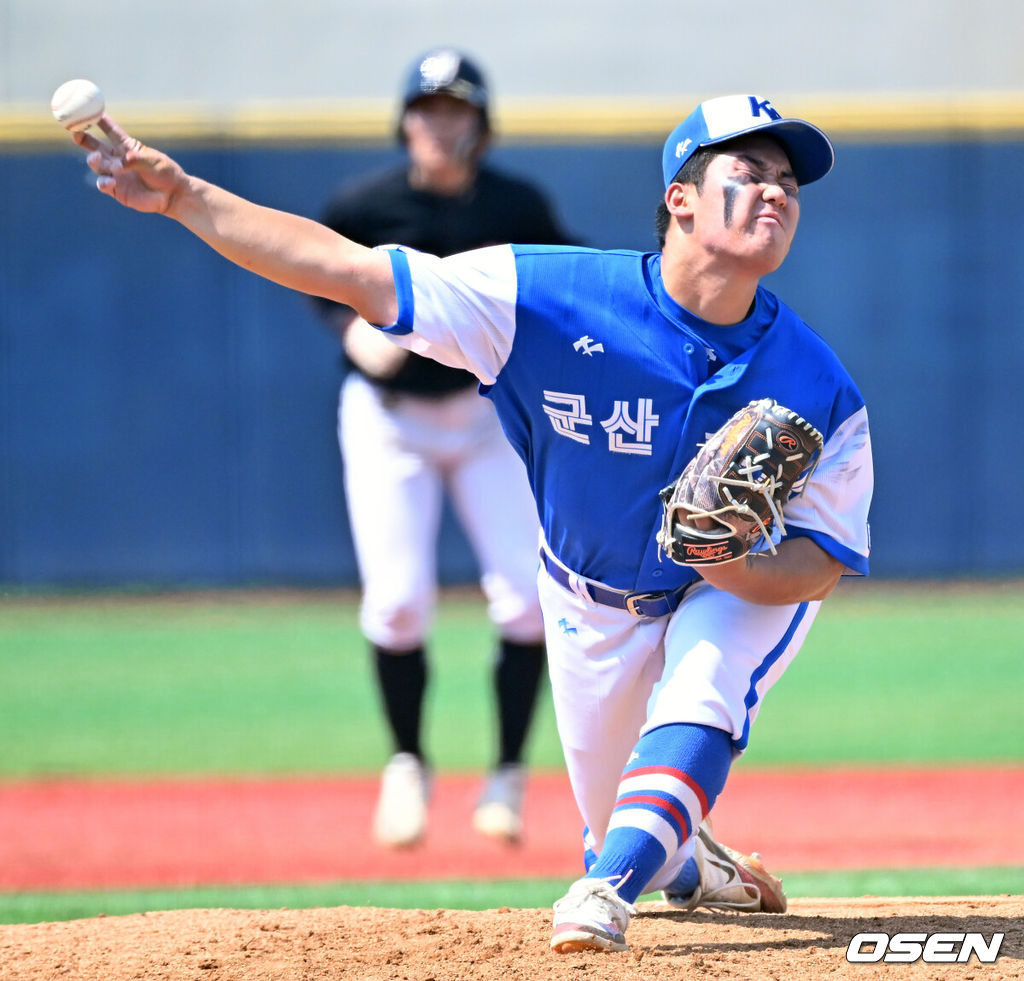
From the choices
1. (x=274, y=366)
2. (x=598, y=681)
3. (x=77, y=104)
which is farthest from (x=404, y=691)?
(x=274, y=366)

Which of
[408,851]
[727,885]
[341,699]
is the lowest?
[341,699]

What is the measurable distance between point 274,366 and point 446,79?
23.0 ft

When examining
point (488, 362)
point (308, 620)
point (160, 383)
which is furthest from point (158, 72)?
point (488, 362)

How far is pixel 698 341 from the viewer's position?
2.83 meters

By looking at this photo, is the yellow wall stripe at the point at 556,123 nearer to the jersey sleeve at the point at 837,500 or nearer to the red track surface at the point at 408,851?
the red track surface at the point at 408,851

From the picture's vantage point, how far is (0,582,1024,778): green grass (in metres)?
6.80

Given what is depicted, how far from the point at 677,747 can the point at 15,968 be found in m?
1.36

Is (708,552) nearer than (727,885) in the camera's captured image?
Yes

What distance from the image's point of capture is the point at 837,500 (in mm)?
2850

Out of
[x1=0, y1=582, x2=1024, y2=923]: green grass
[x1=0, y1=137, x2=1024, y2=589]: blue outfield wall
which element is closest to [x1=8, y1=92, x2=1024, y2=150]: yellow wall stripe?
[x1=0, y1=137, x2=1024, y2=589]: blue outfield wall

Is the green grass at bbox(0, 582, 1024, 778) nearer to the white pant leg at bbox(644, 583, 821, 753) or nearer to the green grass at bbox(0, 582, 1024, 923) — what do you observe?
the green grass at bbox(0, 582, 1024, 923)

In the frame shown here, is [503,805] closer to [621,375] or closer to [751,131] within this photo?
[621,375]

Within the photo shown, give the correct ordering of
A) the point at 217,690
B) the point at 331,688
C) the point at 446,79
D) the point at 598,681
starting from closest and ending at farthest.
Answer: the point at 598,681
the point at 446,79
the point at 217,690
the point at 331,688

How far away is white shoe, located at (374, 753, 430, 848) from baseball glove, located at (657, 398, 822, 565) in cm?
210
